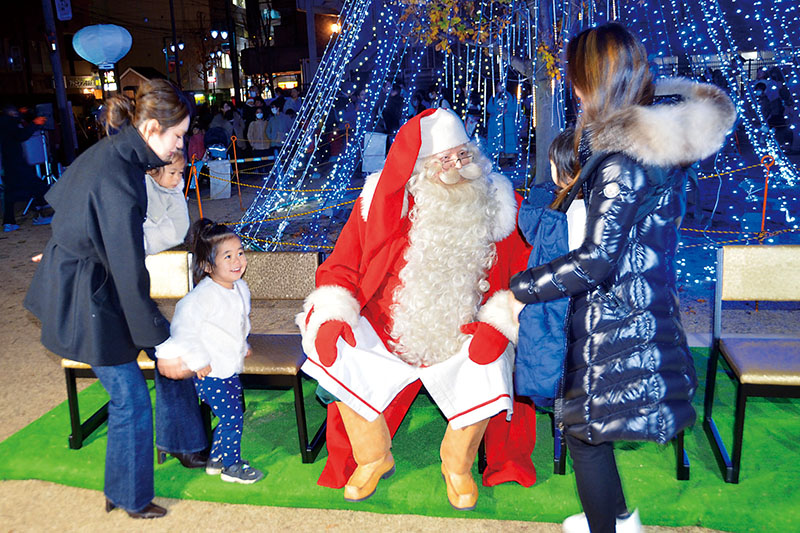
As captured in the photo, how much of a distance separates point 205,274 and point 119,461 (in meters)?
0.92

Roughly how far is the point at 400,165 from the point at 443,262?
47 centimetres

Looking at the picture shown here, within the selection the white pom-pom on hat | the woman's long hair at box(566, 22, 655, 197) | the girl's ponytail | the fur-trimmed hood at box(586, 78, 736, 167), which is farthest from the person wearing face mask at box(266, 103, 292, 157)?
A: the fur-trimmed hood at box(586, 78, 736, 167)

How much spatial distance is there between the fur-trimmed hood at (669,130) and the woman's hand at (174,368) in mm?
1969

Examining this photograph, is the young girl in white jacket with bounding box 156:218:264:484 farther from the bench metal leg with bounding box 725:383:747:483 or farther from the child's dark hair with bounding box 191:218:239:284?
the bench metal leg with bounding box 725:383:747:483

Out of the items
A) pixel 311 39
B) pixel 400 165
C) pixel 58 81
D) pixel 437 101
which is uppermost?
pixel 311 39

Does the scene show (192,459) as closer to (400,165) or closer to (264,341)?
(264,341)

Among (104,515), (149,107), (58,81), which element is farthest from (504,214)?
(58,81)

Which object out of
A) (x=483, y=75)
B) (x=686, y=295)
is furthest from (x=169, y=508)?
(x=483, y=75)

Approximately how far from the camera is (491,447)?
9.90 ft

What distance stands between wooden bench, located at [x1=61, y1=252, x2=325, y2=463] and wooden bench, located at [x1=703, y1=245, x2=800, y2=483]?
2.05 m

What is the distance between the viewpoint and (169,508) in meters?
2.91

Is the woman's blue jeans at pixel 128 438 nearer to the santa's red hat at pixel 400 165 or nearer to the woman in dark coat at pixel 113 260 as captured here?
the woman in dark coat at pixel 113 260

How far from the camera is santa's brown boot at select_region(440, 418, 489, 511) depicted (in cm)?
277

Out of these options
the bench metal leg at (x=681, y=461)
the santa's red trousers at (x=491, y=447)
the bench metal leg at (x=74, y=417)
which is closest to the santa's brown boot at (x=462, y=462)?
the santa's red trousers at (x=491, y=447)
